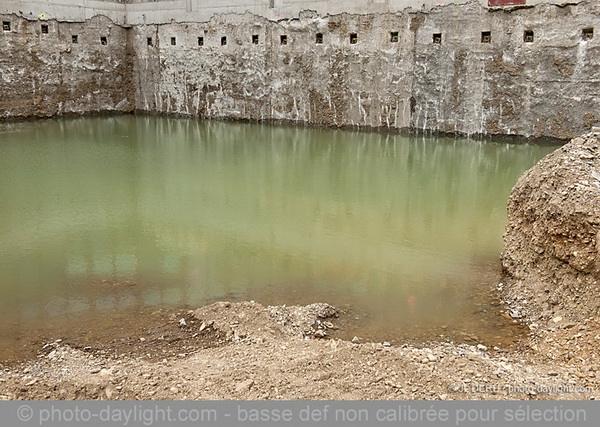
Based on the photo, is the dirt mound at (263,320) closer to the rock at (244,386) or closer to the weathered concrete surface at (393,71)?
the rock at (244,386)

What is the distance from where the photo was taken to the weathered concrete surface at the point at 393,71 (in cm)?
1357

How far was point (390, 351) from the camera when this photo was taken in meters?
3.94

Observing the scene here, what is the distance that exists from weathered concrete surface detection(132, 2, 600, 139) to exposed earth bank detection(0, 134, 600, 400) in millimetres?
9023

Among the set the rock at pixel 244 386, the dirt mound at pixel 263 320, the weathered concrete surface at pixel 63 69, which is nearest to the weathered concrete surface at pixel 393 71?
the weathered concrete surface at pixel 63 69

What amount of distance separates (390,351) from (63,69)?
1804 cm

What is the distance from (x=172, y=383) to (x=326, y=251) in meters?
3.48

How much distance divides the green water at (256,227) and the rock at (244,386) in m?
1.60

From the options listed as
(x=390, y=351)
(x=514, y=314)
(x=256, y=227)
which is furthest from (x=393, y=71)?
(x=390, y=351)

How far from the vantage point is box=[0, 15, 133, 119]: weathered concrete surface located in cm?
1747

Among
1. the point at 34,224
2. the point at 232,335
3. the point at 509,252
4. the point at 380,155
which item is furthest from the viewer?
the point at 380,155

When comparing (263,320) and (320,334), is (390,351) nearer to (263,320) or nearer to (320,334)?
(320,334)

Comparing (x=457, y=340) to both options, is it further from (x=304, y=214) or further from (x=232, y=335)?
(x=304, y=214)

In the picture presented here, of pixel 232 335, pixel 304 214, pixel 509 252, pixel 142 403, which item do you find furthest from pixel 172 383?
pixel 304 214

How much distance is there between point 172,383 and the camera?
353 cm
